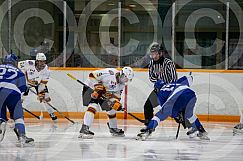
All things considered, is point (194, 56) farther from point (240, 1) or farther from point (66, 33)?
point (66, 33)

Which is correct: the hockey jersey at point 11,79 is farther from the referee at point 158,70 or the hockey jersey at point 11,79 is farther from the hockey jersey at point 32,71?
the hockey jersey at point 32,71

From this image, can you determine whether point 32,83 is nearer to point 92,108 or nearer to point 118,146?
point 92,108

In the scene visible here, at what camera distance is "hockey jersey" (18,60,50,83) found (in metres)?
9.32

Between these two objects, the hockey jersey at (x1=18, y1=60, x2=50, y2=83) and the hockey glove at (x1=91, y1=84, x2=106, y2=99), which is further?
the hockey jersey at (x1=18, y1=60, x2=50, y2=83)

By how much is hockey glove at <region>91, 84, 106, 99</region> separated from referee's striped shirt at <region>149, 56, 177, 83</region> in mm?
1017

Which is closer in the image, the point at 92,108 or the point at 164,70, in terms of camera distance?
the point at 92,108

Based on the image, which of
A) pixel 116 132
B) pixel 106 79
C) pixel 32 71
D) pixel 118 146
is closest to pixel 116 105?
pixel 106 79

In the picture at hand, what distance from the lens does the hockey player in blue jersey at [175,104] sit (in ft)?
22.1

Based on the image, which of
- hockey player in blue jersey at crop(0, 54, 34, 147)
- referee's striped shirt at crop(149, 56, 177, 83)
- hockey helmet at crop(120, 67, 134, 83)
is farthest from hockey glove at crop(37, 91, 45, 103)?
hockey player in blue jersey at crop(0, 54, 34, 147)

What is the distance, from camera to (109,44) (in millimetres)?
11445

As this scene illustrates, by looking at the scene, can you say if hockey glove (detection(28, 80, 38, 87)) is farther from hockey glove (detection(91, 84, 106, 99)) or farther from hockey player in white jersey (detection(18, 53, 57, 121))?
hockey glove (detection(91, 84, 106, 99))

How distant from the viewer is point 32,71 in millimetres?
9336

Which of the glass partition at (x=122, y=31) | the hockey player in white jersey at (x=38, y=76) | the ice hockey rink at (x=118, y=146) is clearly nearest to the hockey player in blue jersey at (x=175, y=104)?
the ice hockey rink at (x=118, y=146)

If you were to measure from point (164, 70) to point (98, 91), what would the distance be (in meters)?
1.13
